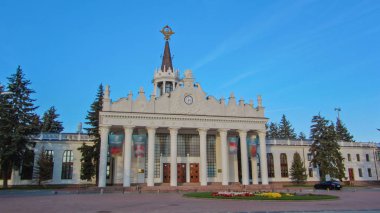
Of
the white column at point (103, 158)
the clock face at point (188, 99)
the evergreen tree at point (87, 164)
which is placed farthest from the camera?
the evergreen tree at point (87, 164)

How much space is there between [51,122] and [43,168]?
27.6m

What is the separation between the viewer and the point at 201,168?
1665 inches

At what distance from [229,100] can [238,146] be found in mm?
7139

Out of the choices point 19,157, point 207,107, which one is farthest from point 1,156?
point 207,107

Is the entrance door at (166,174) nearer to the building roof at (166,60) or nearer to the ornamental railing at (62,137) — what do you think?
the ornamental railing at (62,137)

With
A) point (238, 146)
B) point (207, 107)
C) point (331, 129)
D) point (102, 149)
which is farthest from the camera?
point (331, 129)

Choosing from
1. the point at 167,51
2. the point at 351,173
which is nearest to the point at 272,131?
the point at 351,173

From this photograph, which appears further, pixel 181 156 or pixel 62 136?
pixel 62 136

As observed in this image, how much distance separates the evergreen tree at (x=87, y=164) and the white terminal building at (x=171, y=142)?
226cm

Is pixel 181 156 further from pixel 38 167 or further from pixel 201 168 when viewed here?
pixel 38 167

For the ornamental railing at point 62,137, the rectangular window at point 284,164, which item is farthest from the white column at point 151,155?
the rectangular window at point 284,164

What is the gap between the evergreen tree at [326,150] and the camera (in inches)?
2021

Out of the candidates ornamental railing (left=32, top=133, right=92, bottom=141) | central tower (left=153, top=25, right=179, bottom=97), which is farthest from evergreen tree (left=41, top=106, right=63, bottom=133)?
central tower (left=153, top=25, right=179, bottom=97)

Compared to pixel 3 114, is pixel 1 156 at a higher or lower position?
lower
